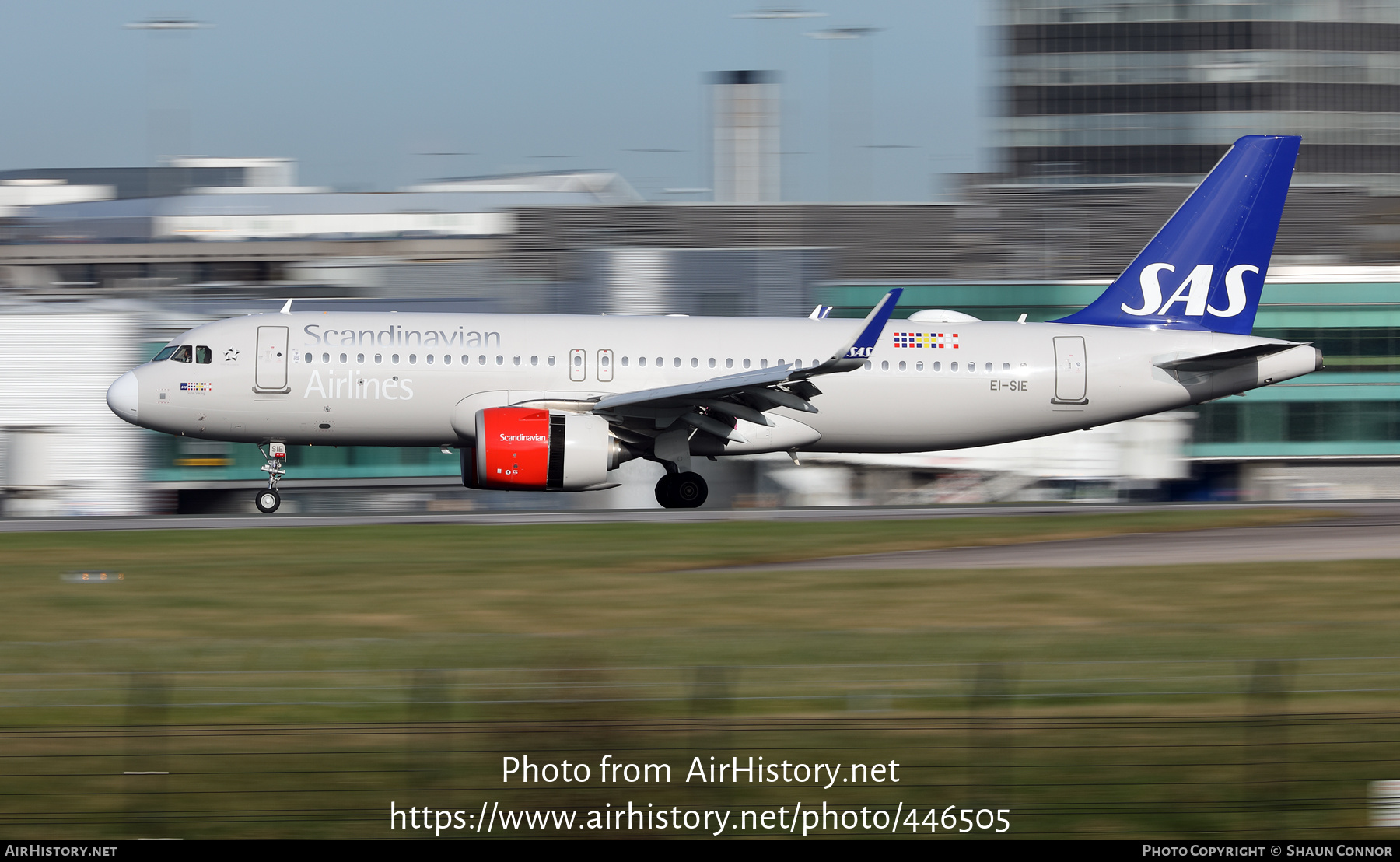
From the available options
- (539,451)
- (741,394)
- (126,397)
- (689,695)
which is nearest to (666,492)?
(741,394)

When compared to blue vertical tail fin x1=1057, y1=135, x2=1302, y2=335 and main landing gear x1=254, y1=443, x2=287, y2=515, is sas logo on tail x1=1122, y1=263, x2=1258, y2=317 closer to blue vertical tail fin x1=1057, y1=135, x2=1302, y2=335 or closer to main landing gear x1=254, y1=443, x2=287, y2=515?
blue vertical tail fin x1=1057, y1=135, x2=1302, y2=335

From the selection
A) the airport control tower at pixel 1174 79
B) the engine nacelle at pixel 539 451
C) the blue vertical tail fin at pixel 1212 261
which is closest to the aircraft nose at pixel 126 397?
the engine nacelle at pixel 539 451

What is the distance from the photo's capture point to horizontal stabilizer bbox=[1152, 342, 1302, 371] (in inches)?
1137

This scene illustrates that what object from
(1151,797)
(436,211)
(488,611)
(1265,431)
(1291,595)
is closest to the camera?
(1151,797)

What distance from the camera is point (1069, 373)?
2942 cm

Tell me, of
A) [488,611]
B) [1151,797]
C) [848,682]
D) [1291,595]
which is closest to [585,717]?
[848,682]

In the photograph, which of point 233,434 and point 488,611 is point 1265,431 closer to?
point 233,434

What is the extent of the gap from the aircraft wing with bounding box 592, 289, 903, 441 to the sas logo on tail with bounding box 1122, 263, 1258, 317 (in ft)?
21.7

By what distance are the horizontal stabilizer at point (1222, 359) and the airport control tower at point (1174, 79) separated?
83489mm

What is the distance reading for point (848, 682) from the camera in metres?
10.0

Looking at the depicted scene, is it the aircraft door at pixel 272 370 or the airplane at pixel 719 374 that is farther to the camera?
the aircraft door at pixel 272 370

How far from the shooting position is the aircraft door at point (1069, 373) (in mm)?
29406

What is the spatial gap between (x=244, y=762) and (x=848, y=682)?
396 cm

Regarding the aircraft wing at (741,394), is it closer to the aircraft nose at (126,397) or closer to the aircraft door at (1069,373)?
the aircraft door at (1069,373)
